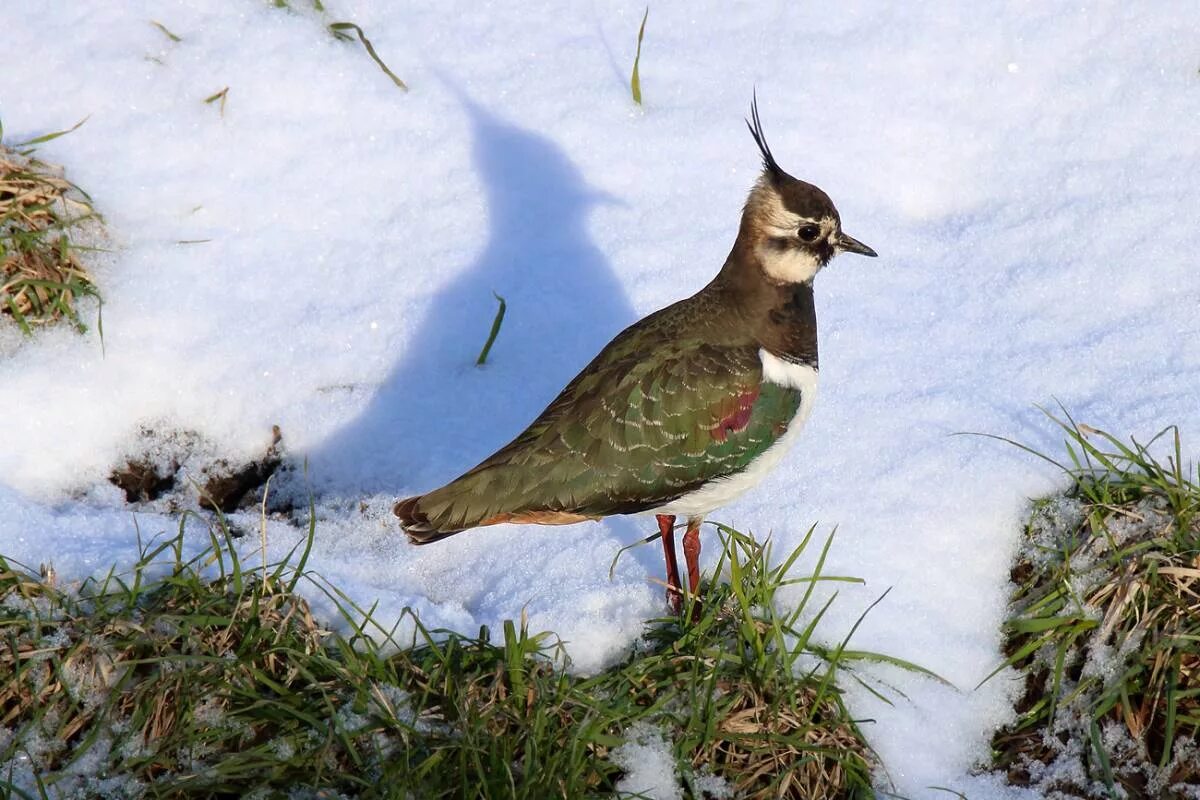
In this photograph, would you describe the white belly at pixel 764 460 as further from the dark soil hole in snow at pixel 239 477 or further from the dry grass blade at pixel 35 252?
the dry grass blade at pixel 35 252

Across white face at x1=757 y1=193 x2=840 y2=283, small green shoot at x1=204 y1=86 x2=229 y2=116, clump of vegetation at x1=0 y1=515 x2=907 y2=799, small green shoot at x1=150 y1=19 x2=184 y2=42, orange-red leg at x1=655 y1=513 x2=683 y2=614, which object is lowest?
clump of vegetation at x1=0 y1=515 x2=907 y2=799

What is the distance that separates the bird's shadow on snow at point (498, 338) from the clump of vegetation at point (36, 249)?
122 cm

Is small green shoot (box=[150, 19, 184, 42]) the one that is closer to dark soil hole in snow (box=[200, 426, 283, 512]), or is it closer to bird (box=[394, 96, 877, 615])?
dark soil hole in snow (box=[200, 426, 283, 512])

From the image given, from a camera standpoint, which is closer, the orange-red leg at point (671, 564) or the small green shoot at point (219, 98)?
the orange-red leg at point (671, 564)

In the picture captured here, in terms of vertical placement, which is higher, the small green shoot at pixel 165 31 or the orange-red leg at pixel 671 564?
the small green shoot at pixel 165 31

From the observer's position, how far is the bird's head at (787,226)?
4.68m

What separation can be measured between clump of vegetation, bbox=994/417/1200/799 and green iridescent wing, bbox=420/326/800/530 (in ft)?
3.49

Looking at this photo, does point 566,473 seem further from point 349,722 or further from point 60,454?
point 60,454

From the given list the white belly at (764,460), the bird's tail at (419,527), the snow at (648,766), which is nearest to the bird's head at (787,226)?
the white belly at (764,460)

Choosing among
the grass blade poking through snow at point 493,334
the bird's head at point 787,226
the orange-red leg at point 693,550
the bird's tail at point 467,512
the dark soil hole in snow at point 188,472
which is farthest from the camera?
the grass blade poking through snow at point 493,334

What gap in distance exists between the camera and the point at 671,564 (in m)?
4.63

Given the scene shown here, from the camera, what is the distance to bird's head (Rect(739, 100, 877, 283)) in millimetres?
4680

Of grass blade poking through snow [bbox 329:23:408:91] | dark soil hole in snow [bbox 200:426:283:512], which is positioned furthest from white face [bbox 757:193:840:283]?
grass blade poking through snow [bbox 329:23:408:91]

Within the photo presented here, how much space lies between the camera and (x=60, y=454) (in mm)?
5102
